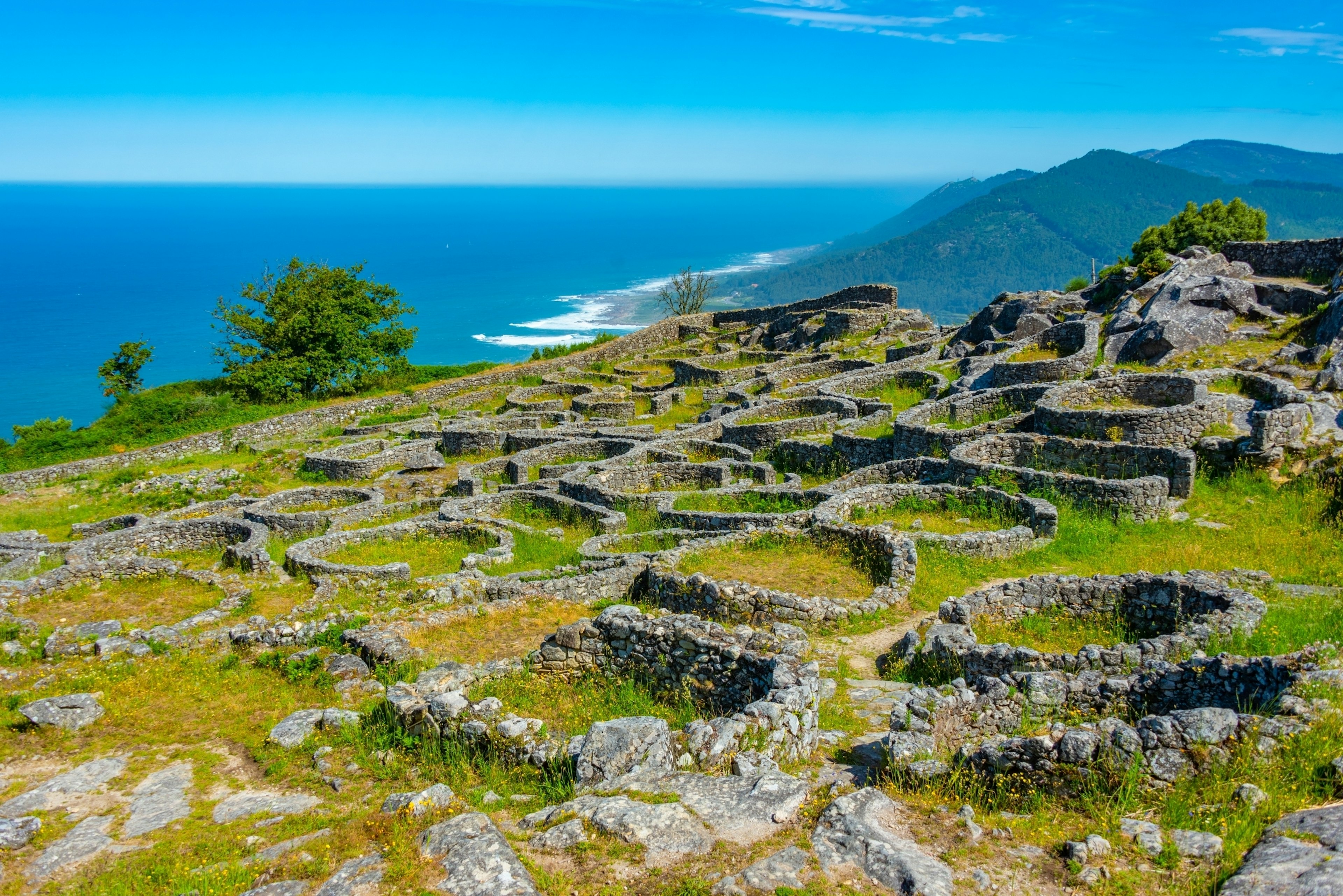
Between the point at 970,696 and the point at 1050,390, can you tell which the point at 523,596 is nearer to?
the point at 970,696

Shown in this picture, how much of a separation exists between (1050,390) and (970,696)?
15.6 m

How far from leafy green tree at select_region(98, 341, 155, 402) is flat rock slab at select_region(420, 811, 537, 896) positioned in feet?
159

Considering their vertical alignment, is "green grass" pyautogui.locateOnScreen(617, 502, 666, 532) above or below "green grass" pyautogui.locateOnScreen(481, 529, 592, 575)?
above

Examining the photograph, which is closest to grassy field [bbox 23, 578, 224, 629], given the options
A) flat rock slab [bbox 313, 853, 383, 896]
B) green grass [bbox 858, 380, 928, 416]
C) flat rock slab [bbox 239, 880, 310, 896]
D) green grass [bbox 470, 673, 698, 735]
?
green grass [bbox 470, 673, 698, 735]

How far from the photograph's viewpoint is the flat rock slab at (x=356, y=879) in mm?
6945

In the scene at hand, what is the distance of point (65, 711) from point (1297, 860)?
1374 centimetres

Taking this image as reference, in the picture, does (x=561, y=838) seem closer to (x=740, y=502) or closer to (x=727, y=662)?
(x=727, y=662)

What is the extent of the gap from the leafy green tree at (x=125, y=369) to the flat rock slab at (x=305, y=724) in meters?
43.6

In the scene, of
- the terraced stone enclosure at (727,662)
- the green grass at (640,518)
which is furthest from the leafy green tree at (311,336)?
the green grass at (640,518)

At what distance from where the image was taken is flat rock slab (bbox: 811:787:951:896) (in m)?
6.39

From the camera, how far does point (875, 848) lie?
22.2 ft

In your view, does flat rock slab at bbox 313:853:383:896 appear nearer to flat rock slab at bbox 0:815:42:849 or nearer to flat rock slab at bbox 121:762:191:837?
flat rock slab at bbox 121:762:191:837

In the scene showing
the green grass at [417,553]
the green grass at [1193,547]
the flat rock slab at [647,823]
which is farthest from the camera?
the green grass at [417,553]

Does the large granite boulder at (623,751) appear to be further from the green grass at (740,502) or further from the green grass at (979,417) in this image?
the green grass at (979,417)
